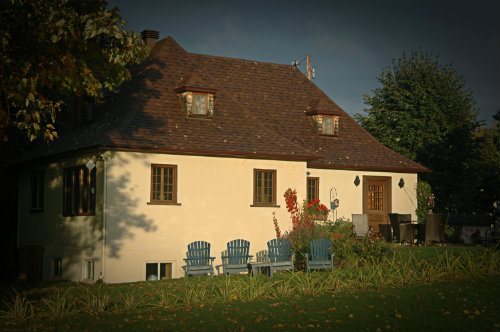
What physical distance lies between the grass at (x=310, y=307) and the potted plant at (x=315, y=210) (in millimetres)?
6918

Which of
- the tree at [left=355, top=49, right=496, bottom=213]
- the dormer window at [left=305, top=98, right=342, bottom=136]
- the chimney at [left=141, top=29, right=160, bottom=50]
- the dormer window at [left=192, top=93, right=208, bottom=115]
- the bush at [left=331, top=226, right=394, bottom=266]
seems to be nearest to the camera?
the bush at [left=331, top=226, right=394, bottom=266]

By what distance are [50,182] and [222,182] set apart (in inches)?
251

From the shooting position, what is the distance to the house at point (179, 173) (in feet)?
62.3

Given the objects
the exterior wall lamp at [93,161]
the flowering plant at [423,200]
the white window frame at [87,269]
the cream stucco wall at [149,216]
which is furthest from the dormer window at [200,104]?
the flowering plant at [423,200]

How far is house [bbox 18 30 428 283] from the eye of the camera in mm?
19000

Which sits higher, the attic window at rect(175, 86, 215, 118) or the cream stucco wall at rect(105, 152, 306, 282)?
the attic window at rect(175, 86, 215, 118)

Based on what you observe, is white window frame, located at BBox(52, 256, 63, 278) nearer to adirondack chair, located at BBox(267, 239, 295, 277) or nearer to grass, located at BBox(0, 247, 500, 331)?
grass, located at BBox(0, 247, 500, 331)

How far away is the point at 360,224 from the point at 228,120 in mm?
6341

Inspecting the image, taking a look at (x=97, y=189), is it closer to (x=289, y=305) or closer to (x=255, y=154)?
(x=255, y=154)

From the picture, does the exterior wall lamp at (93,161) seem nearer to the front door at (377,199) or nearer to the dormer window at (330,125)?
the dormer window at (330,125)

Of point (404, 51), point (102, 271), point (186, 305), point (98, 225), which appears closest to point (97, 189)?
point (98, 225)

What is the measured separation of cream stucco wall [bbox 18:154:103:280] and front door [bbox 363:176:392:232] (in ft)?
37.2

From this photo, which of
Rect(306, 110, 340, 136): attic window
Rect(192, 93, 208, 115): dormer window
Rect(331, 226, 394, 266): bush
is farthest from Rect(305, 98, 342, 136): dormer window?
Rect(331, 226, 394, 266): bush

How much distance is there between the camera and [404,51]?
3534 cm
